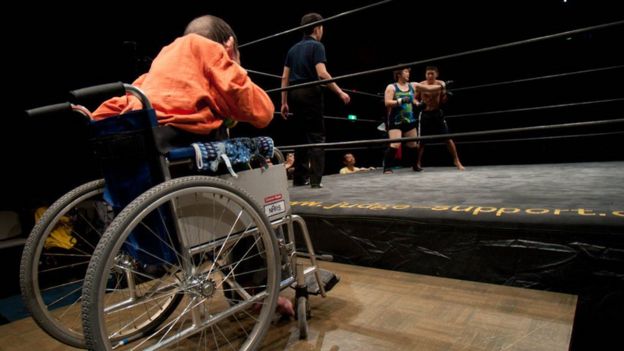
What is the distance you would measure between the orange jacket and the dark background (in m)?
0.24

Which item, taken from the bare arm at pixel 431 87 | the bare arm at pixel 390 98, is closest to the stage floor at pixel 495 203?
the bare arm at pixel 390 98

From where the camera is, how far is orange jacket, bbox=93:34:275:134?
0.87 m

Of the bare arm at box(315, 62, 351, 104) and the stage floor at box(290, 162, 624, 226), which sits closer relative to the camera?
the stage floor at box(290, 162, 624, 226)

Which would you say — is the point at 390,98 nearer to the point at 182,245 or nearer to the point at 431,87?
the point at 431,87

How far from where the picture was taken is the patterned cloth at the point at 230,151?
83cm

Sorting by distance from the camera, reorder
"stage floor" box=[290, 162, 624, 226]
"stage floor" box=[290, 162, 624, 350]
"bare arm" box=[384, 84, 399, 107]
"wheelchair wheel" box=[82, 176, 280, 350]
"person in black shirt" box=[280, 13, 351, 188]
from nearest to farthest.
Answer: "wheelchair wheel" box=[82, 176, 280, 350] → "stage floor" box=[290, 162, 624, 350] → "stage floor" box=[290, 162, 624, 226] → "person in black shirt" box=[280, 13, 351, 188] → "bare arm" box=[384, 84, 399, 107]

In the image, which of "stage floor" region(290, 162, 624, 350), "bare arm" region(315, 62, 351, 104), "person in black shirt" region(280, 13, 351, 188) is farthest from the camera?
"person in black shirt" region(280, 13, 351, 188)

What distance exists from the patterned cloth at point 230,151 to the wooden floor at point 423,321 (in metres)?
0.52

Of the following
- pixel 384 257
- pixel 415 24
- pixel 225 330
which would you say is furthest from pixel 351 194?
pixel 415 24

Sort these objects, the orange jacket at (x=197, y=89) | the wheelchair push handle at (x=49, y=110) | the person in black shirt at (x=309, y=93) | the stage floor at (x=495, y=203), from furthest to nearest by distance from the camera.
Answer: the person in black shirt at (x=309, y=93)
the stage floor at (x=495, y=203)
the orange jacket at (x=197, y=89)
the wheelchair push handle at (x=49, y=110)

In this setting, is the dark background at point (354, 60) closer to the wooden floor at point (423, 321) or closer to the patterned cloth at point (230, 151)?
the patterned cloth at point (230, 151)

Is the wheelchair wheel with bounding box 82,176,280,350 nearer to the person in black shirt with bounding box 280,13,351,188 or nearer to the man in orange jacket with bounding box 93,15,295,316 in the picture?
the man in orange jacket with bounding box 93,15,295,316

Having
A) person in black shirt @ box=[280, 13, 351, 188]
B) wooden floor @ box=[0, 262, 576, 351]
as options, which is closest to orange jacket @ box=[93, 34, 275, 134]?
wooden floor @ box=[0, 262, 576, 351]

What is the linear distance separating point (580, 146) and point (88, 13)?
495 centimetres
